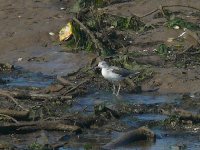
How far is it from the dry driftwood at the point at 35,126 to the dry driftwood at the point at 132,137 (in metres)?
0.84

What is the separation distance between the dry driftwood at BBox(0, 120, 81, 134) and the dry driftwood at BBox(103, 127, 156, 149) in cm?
84

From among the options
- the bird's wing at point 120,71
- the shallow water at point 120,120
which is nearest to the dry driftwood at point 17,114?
the shallow water at point 120,120

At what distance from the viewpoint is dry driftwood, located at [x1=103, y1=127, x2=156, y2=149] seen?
35.1 feet

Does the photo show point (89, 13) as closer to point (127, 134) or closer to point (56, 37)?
point (56, 37)

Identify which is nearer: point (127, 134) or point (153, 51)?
point (127, 134)

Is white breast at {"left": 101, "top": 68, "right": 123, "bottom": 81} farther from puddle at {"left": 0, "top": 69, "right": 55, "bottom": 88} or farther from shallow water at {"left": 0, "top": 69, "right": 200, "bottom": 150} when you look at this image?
puddle at {"left": 0, "top": 69, "right": 55, "bottom": 88}

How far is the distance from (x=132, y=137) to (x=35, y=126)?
1420 mm

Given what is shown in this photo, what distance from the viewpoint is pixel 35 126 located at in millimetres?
11273

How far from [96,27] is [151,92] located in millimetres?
3404

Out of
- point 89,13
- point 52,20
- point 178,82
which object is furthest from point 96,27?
point 178,82

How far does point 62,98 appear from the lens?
12.9 meters

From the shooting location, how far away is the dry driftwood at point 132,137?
1069 centimetres

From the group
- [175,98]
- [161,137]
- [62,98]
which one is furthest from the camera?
[175,98]

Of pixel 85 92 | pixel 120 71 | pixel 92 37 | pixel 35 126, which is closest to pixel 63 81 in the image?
pixel 85 92
